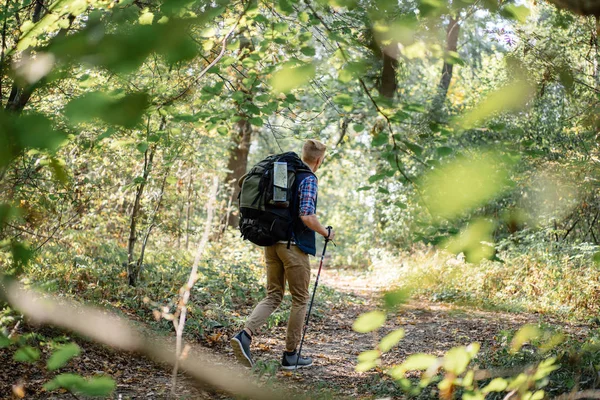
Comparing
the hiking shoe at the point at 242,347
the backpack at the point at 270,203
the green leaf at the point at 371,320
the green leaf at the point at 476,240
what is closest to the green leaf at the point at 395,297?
the green leaf at the point at 371,320

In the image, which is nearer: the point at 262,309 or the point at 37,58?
the point at 37,58

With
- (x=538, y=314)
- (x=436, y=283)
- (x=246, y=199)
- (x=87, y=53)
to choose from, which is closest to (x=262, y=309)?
(x=246, y=199)

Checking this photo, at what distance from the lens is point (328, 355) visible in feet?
18.5

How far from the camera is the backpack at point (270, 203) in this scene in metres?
4.29

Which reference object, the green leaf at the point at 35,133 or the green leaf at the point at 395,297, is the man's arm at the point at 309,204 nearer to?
the green leaf at the point at 395,297

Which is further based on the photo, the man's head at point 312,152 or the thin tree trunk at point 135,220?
the thin tree trunk at point 135,220

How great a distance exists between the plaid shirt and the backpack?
64mm

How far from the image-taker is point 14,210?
921 mm

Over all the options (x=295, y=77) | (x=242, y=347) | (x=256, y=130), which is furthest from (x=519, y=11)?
(x=256, y=130)

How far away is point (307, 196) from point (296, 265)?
0.59 m

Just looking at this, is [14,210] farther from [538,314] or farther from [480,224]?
[538,314]

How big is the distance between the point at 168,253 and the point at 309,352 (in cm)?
360

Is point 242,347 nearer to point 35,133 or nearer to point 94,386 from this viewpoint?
point 94,386

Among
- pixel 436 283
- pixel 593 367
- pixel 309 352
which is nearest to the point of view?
A: pixel 593 367
